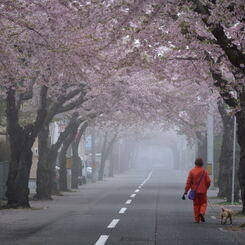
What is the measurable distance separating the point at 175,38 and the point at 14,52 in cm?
424

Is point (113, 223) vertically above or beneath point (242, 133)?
beneath

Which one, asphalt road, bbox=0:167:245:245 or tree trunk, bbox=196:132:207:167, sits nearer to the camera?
asphalt road, bbox=0:167:245:245

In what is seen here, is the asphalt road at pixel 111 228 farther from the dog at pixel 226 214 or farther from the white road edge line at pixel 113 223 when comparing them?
the dog at pixel 226 214

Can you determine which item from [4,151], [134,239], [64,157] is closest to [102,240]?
[134,239]

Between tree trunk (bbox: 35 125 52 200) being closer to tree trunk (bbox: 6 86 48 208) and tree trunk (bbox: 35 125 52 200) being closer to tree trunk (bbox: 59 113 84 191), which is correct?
tree trunk (bbox: 59 113 84 191)

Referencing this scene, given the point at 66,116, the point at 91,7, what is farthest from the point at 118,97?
the point at 91,7

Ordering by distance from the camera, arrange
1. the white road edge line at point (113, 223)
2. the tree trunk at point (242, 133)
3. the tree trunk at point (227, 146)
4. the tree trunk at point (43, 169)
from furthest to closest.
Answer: the tree trunk at point (43, 169), the tree trunk at point (227, 146), the tree trunk at point (242, 133), the white road edge line at point (113, 223)

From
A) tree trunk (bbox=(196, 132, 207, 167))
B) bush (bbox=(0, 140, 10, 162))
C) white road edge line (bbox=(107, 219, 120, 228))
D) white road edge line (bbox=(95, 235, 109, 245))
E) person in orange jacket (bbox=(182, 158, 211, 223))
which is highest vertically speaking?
tree trunk (bbox=(196, 132, 207, 167))

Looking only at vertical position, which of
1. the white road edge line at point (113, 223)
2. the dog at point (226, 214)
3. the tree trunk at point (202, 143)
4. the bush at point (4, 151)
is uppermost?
the tree trunk at point (202, 143)

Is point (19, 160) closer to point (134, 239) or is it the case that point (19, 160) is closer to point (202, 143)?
point (134, 239)

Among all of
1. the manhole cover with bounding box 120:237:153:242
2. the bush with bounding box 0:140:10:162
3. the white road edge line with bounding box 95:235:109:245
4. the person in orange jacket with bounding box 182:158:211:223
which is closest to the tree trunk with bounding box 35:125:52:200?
the bush with bounding box 0:140:10:162

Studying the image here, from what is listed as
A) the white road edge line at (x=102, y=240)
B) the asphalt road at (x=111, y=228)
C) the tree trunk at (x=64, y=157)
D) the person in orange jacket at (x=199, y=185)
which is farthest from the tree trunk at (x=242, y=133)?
the tree trunk at (x=64, y=157)

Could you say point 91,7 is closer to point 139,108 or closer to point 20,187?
point 20,187

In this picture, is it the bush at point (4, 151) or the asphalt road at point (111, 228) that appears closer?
the asphalt road at point (111, 228)
